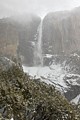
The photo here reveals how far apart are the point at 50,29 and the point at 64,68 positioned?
97.6 feet

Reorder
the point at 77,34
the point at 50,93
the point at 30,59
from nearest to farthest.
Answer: the point at 50,93
the point at 30,59
the point at 77,34

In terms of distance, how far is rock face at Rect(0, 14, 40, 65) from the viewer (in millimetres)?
151625

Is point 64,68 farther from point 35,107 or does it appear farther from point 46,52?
point 35,107

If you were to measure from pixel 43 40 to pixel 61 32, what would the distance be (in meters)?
9.14

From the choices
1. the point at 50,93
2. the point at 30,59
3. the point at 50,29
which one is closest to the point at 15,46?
the point at 30,59

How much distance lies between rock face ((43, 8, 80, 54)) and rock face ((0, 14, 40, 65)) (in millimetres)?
5846

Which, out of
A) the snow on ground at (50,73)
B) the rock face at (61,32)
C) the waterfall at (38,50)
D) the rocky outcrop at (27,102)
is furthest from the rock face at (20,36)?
the rocky outcrop at (27,102)

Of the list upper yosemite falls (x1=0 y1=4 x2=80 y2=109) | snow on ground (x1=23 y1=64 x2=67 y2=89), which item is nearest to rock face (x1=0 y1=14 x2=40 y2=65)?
upper yosemite falls (x1=0 y1=4 x2=80 y2=109)

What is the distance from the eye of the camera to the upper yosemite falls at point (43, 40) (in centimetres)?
14288

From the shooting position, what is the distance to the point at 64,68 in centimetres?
13650

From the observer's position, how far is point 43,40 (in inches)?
6265

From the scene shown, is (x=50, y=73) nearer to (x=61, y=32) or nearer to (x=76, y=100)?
(x=76, y=100)

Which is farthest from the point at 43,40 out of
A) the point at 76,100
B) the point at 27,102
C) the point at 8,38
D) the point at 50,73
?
the point at 27,102

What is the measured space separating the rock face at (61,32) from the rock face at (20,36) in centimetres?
585
